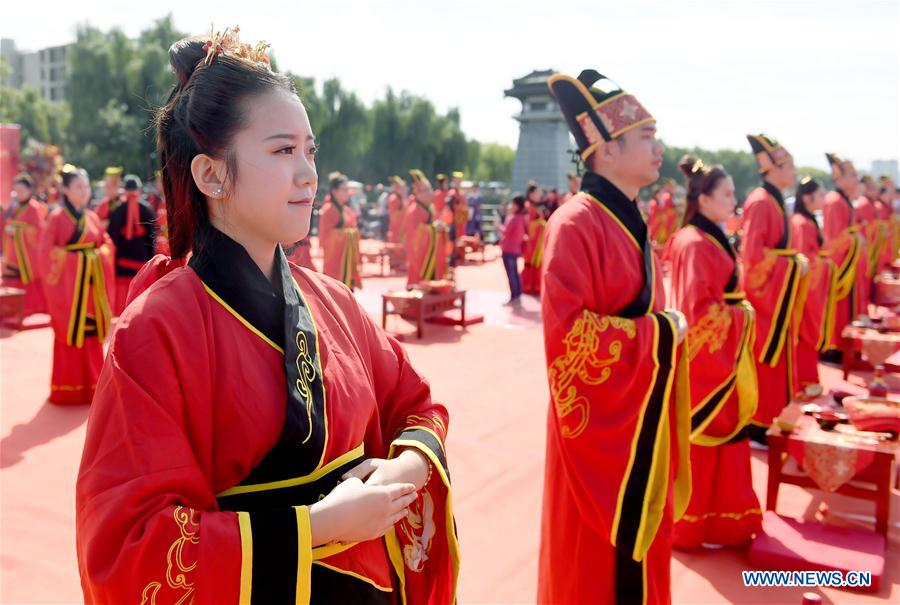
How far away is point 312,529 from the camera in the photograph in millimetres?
1191

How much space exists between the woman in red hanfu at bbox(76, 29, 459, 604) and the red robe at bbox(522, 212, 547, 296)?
10.5 meters

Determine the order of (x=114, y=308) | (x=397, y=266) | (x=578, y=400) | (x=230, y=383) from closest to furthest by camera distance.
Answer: (x=230, y=383) → (x=578, y=400) → (x=114, y=308) → (x=397, y=266)

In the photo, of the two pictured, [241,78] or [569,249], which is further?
[569,249]

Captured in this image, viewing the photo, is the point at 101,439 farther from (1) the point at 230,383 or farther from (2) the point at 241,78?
(2) the point at 241,78

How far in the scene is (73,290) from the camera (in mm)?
5754

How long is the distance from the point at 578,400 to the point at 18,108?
31.9 m

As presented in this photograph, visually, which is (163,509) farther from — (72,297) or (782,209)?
(72,297)

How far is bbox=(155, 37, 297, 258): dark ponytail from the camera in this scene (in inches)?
51.4

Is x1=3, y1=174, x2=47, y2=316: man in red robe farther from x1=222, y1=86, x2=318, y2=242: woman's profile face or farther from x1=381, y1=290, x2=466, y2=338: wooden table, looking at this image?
x1=222, y1=86, x2=318, y2=242: woman's profile face

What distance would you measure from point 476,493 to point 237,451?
3.09m

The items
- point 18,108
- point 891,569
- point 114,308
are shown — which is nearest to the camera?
point 891,569

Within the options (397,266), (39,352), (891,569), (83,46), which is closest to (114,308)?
(39,352)

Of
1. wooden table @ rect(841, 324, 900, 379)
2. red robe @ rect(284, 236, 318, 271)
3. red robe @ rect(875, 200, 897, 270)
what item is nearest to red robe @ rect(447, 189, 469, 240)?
red robe @ rect(875, 200, 897, 270)

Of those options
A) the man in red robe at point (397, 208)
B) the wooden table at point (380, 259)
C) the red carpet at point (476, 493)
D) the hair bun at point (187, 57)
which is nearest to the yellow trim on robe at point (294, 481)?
the hair bun at point (187, 57)
